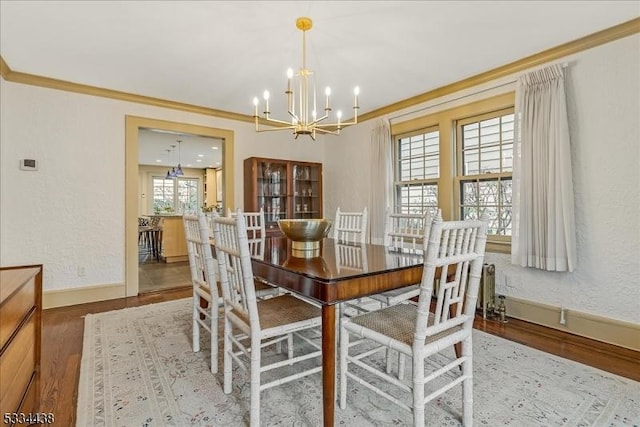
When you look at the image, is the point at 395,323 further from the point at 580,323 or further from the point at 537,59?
the point at 537,59

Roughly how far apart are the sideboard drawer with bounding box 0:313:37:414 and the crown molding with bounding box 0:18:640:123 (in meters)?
3.02

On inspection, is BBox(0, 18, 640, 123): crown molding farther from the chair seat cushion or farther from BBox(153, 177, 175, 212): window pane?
BBox(153, 177, 175, 212): window pane

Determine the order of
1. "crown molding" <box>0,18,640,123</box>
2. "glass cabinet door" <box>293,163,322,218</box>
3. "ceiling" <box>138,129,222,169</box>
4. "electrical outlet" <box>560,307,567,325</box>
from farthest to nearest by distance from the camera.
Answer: "ceiling" <box>138,129,222,169</box> → "glass cabinet door" <box>293,163,322,218</box> → "electrical outlet" <box>560,307,567,325</box> → "crown molding" <box>0,18,640,123</box>

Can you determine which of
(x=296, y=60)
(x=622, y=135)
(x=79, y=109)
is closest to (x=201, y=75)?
(x=296, y=60)

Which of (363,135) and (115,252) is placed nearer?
(115,252)

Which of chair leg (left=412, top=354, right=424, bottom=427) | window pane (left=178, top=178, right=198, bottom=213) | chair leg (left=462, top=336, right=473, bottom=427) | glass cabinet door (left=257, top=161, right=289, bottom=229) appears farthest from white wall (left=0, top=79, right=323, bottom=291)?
window pane (left=178, top=178, right=198, bottom=213)

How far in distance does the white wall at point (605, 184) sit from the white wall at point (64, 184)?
4.52m

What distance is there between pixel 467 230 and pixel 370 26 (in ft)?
6.09

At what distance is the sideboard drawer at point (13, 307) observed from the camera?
97 centimetres

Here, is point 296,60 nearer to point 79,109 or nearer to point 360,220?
point 360,220

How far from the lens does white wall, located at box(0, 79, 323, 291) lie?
326cm

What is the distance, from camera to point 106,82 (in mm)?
3523

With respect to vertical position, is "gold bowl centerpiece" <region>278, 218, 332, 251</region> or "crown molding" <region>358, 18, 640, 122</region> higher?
"crown molding" <region>358, 18, 640, 122</region>

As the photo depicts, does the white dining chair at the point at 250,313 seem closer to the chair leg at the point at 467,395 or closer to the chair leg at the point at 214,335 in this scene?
the chair leg at the point at 214,335
